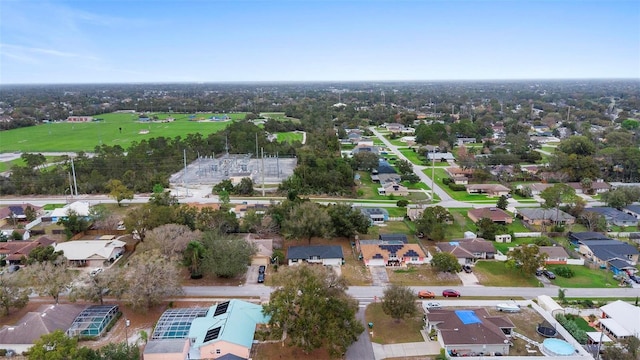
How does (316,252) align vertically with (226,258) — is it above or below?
below

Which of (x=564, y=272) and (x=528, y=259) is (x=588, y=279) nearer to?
(x=564, y=272)

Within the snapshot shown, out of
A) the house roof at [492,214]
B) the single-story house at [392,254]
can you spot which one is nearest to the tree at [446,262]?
the single-story house at [392,254]

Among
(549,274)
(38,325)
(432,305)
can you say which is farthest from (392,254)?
(38,325)

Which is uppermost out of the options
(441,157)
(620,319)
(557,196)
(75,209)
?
(557,196)

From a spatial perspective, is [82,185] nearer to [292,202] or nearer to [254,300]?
[292,202]

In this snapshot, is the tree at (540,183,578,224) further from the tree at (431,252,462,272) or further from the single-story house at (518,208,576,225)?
the tree at (431,252,462,272)

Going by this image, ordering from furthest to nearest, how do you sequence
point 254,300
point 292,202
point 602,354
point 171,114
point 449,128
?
point 171,114, point 449,128, point 292,202, point 254,300, point 602,354

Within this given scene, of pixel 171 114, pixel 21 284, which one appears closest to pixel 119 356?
pixel 21 284
